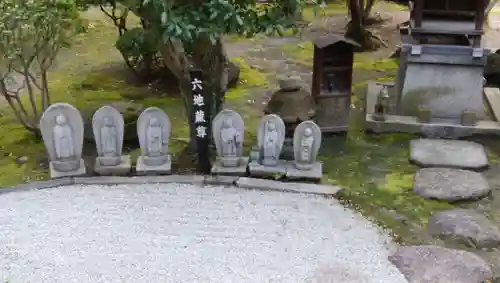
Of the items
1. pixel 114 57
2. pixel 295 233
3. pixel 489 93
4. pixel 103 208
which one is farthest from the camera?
pixel 114 57

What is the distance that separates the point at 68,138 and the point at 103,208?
1.17 metres

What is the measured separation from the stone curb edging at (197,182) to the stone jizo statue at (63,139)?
34 centimetres

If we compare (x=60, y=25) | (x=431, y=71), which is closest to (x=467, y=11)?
(x=431, y=71)

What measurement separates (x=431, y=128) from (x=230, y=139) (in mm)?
3633

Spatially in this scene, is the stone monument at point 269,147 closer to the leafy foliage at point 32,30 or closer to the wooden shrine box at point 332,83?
the wooden shrine box at point 332,83

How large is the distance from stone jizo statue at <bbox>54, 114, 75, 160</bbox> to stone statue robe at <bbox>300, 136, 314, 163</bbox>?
9.98ft

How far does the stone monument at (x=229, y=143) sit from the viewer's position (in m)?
7.93

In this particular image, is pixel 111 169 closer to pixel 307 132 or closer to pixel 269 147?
pixel 269 147

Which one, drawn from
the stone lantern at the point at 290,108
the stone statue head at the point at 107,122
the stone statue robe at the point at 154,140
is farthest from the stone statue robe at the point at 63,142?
the stone lantern at the point at 290,108

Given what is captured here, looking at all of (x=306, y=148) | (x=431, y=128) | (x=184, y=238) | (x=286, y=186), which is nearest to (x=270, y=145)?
(x=306, y=148)

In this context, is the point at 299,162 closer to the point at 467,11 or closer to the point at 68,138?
the point at 68,138

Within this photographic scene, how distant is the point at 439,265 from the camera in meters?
6.22

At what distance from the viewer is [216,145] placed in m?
8.12

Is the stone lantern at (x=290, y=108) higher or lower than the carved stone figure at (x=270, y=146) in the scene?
higher
